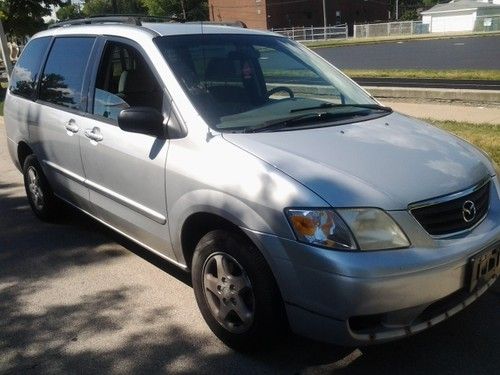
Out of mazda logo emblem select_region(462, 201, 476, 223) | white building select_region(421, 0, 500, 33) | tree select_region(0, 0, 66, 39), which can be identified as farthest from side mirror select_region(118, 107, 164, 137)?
white building select_region(421, 0, 500, 33)

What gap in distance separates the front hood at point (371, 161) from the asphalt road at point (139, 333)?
93 centimetres

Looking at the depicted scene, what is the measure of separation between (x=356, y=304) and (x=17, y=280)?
285 cm

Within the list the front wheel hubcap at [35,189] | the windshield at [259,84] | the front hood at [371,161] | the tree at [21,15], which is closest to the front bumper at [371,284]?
the front hood at [371,161]

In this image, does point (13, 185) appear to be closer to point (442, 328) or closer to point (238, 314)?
point (238, 314)

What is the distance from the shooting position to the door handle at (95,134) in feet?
12.9

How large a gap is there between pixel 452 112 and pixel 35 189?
23.6 feet

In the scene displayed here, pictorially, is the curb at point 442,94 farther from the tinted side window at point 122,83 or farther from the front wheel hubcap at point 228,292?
the front wheel hubcap at point 228,292

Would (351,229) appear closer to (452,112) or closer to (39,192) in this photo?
(39,192)

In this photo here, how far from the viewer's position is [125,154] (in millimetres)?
3666

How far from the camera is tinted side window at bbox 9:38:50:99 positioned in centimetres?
514

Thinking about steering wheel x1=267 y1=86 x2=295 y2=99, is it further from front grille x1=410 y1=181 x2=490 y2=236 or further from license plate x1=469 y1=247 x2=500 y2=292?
license plate x1=469 y1=247 x2=500 y2=292

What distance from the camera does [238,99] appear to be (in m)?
3.57

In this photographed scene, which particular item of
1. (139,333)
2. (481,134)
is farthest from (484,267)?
(481,134)

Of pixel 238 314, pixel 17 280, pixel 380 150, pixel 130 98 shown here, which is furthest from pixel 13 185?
pixel 380 150
